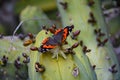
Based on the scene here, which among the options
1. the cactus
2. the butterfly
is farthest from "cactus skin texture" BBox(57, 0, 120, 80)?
the butterfly

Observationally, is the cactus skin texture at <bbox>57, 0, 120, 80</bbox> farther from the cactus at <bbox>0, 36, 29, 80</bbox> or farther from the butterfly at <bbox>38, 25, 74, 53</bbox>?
the butterfly at <bbox>38, 25, 74, 53</bbox>

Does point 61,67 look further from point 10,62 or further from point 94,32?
point 94,32

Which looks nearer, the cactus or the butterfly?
the butterfly

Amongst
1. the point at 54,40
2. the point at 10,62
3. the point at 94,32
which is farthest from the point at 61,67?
the point at 94,32

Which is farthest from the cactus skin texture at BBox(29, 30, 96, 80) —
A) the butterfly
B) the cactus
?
the cactus

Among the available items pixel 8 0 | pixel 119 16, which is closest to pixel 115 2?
pixel 119 16

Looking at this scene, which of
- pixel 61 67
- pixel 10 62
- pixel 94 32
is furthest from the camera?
pixel 94 32

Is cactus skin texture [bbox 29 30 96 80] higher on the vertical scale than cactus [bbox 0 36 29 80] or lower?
lower
